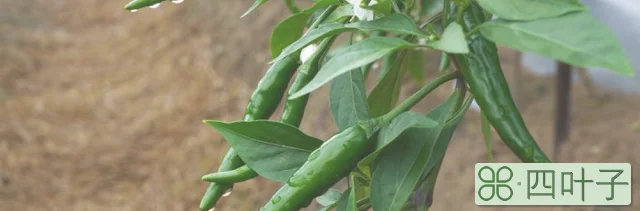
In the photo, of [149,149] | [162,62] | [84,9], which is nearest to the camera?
[149,149]

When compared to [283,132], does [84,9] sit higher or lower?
higher

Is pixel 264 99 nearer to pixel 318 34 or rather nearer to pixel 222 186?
pixel 222 186

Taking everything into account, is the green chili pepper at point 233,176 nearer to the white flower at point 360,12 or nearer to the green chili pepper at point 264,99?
the green chili pepper at point 264,99

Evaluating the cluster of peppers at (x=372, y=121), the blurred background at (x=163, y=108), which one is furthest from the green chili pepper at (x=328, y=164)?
the blurred background at (x=163, y=108)

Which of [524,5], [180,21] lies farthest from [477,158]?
[180,21]

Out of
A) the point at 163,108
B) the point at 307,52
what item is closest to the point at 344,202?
the point at 307,52

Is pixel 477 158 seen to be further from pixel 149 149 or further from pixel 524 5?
pixel 524 5

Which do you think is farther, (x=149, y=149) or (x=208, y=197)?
(x=149, y=149)

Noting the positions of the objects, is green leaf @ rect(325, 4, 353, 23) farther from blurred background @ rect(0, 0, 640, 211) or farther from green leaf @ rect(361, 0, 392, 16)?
blurred background @ rect(0, 0, 640, 211)
